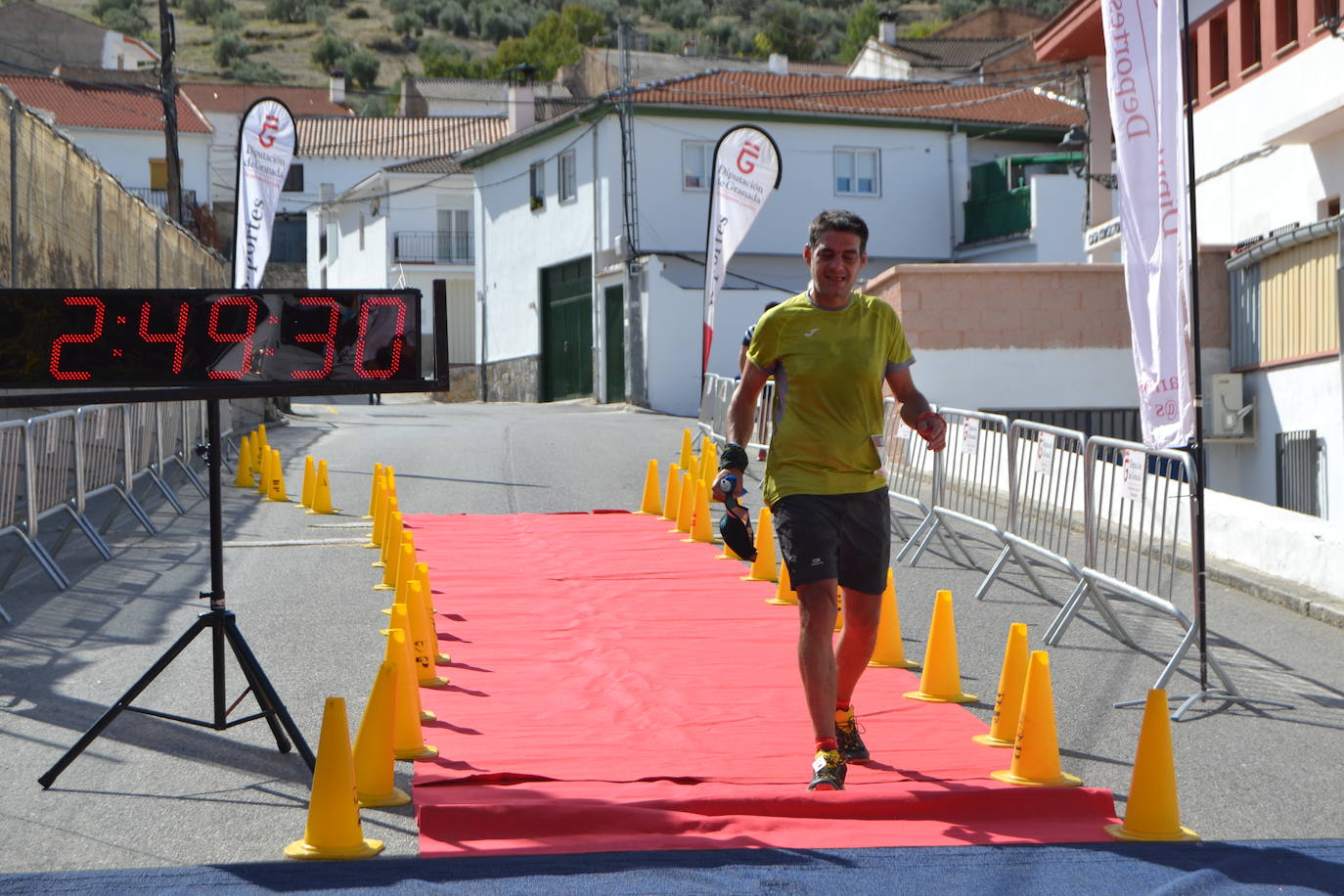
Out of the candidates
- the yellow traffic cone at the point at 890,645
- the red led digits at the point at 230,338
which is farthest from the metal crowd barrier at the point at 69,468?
the yellow traffic cone at the point at 890,645

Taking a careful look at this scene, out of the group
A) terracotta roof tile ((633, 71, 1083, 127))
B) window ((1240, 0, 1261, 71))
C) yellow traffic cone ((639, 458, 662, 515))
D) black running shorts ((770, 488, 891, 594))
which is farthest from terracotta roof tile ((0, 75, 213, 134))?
black running shorts ((770, 488, 891, 594))

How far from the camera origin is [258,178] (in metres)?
19.5

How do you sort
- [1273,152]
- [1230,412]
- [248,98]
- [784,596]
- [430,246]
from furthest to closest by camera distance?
[248,98] → [430,246] → [1273,152] → [1230,412] → [784,596]

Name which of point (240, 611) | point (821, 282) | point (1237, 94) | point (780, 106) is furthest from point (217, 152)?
point (821, 282)

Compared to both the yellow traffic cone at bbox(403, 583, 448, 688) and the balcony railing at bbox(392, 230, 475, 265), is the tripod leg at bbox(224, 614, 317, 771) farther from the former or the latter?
the balcony railing at bbox(392, 230, 475, 265)

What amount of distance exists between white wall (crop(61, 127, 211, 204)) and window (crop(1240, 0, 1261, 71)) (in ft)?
156

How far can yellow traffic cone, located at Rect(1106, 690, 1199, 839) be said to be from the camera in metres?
5.36

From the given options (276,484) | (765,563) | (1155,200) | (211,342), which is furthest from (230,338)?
(276,484)

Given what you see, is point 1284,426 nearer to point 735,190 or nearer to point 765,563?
point 735,190

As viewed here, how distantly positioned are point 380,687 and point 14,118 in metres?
10.6

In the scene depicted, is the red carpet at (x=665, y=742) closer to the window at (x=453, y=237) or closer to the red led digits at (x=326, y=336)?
the red led digits at (x=326, y=336)

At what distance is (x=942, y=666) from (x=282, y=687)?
328 centimetres

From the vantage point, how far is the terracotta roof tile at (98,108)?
60500 mm

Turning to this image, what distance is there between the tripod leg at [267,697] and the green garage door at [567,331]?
1234 inches
